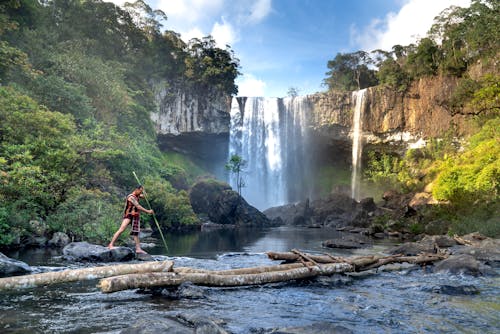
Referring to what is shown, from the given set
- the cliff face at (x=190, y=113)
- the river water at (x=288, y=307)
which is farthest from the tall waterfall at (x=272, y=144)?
the river water at (x=288, y=307)

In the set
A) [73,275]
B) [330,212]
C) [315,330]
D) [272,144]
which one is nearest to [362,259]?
[315,330]

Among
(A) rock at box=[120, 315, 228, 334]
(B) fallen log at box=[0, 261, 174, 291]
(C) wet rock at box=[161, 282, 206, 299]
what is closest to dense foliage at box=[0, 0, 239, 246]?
(B) fallen log at box=[0, 261, 174, 291]

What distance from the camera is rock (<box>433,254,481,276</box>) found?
29.3ft

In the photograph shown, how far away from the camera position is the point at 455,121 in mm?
41438

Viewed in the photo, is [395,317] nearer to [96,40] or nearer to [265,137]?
[96,40]

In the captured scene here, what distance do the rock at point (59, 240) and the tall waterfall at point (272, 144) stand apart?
38266 mm

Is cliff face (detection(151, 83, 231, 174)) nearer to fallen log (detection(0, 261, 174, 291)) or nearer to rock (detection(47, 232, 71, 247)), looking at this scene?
rock (detection(47, 232, 71, 247))

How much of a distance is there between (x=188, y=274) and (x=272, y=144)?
4594 cm

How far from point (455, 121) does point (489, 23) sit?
400 inches

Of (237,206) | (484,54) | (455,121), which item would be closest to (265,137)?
(237,206)

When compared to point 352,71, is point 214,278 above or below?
below

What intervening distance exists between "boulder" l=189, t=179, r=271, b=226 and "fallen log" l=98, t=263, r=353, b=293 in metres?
29.0

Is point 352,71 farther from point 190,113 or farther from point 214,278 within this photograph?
point 214,278

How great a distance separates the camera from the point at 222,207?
122 feet
